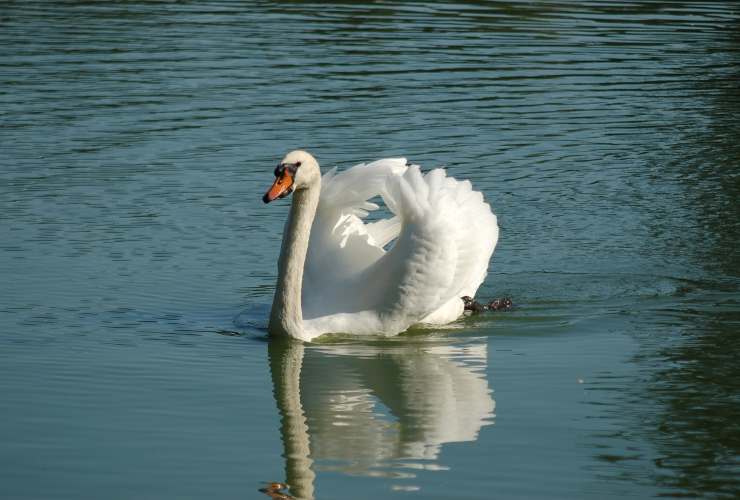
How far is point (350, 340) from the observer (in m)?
10.5

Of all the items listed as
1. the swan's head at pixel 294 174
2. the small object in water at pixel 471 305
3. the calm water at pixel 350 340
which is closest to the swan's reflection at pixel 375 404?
the calm water at pixel 350 340

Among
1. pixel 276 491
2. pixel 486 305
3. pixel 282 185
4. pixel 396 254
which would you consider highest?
pixel 282 185

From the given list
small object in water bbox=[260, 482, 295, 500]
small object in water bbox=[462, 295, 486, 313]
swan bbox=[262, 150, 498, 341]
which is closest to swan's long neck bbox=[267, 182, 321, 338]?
swan bbox=[262, 150, 498, 341]

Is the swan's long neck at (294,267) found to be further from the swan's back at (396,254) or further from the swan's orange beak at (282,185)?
the swan's orange beak at (282,185)

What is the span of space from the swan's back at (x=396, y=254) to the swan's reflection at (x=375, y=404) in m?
0.24

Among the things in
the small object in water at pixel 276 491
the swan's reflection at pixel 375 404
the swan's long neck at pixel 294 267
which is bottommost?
the small object in water at pixel 276 491

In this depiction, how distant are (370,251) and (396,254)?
0.54 m

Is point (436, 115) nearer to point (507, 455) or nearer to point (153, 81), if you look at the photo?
point (153, 81)

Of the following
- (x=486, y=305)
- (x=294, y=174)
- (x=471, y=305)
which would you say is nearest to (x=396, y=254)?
(x=294, y=174)

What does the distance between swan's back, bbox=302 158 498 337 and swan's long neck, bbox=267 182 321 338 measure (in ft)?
0.52

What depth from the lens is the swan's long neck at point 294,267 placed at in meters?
10.3

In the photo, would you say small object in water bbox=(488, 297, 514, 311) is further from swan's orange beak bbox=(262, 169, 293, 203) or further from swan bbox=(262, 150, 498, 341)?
swan's orange beak bbox=(262, 169, 293, 203)

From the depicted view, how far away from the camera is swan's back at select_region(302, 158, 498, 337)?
10203mm

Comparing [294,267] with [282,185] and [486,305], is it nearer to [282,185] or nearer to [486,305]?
[282,185]
